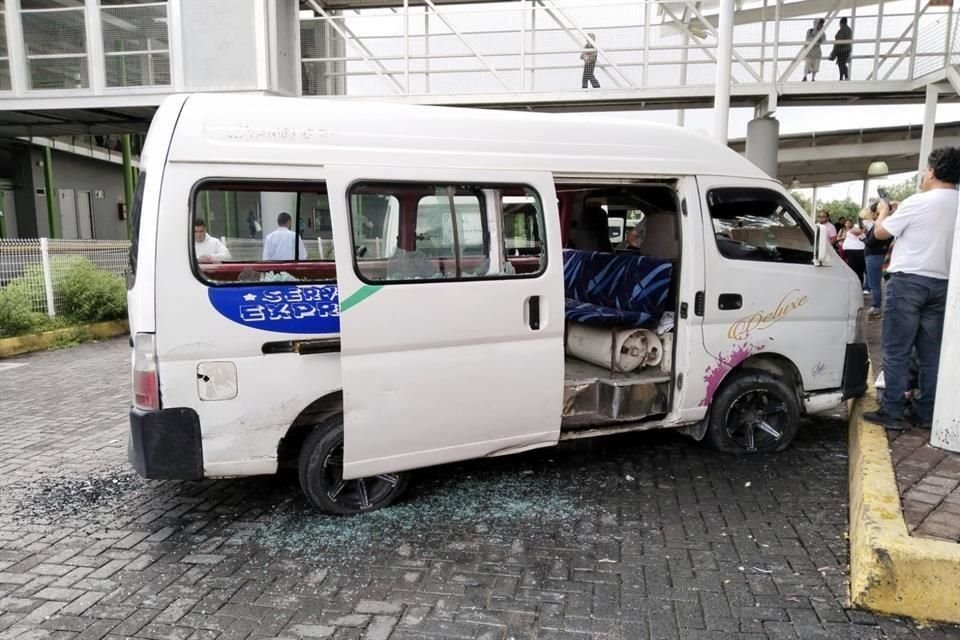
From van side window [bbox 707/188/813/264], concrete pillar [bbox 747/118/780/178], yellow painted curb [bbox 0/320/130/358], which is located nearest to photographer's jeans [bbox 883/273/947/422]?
van side window [bbox 707/188/813/264]

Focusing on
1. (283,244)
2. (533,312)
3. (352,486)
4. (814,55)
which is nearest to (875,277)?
(814,55)

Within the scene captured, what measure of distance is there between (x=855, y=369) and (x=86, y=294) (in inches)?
412

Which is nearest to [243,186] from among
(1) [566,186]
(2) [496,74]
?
(1) [566,186]

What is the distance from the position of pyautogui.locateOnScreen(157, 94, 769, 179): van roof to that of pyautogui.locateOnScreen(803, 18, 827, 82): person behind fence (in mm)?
9772

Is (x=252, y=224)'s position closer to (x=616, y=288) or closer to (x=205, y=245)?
(x=205, y=245)

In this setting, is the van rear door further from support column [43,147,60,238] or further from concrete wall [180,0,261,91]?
support column [43,147,60,238]

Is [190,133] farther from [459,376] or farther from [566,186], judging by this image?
[566,186]

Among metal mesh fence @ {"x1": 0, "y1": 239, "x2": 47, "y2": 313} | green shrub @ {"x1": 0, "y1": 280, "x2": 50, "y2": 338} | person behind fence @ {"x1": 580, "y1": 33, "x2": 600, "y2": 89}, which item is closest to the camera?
green shrub @ {"x1": 0, "y1": 280, "x2": 50, "y2": 338}

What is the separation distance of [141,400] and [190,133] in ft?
4.51

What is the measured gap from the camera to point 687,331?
4.56m

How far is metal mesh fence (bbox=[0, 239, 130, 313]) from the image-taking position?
978 cm

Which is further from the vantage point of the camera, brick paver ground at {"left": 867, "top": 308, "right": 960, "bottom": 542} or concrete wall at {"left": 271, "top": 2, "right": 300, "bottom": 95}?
concrete wall at {"left": 271, "top": 2, "right": 300, "bottom": 95}

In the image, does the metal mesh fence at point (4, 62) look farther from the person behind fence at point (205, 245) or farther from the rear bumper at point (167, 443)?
the rear bumper at point (167, 443)

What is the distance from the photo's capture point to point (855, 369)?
5.13m
